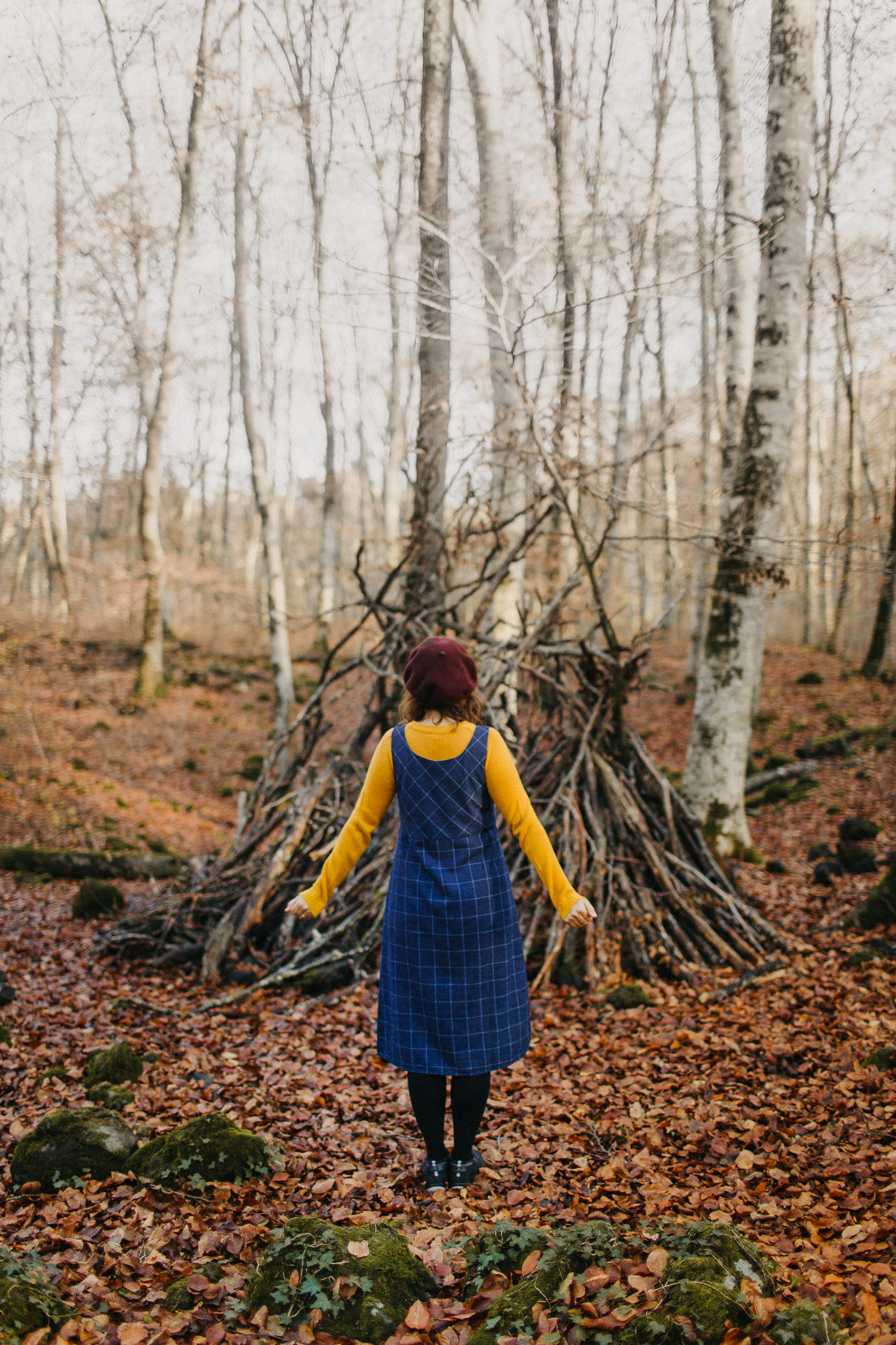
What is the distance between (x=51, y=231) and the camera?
53.2ft

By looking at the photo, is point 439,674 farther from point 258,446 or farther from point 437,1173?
point 258,446

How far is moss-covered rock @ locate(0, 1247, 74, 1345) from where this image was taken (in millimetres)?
1829

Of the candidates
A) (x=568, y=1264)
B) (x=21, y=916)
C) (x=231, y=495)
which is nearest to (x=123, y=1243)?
(x=568, y=1264)

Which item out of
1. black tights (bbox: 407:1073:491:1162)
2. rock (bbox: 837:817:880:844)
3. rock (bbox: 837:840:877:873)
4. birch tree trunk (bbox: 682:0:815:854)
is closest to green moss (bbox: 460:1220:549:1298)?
black tights (bbox: 407:1073:491:1162)

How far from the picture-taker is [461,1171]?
2773 mm

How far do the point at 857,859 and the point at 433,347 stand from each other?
5605 millimetres

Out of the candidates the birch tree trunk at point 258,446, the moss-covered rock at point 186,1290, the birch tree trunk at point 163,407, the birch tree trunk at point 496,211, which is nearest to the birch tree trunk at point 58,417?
the birch tree trunk at point 163,407

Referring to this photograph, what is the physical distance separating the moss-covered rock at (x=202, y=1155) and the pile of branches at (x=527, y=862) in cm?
182

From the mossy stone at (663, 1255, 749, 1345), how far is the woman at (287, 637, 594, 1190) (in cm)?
78

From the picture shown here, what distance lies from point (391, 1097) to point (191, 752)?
1051cm

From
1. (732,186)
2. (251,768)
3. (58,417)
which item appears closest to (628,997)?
(732,186)

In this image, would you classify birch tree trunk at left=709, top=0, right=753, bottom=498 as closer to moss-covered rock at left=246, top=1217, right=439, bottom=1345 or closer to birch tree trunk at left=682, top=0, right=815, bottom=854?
birch tree trunk at left=682, top=0, right=815, bottom=854

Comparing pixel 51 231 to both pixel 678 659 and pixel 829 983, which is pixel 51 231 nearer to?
pixel 678 659

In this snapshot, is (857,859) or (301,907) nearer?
(301,907)
